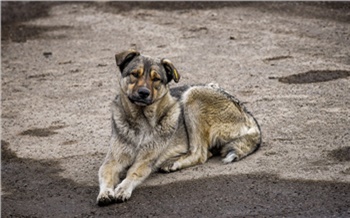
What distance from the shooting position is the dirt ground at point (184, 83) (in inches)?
302

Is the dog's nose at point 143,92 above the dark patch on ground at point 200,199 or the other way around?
above

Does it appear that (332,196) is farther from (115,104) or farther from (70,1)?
(70,1)

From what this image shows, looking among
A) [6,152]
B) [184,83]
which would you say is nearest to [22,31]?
[184,83]

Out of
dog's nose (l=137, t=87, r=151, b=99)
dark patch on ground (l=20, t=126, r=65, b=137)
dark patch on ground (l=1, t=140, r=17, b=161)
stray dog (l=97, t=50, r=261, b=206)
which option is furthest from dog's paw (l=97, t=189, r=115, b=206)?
dark patch on ground (l=20, t=126, r=65, b=137)

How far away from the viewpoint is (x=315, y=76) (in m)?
11.9

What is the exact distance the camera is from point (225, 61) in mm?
13203

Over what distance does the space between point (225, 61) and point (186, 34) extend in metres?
2.15

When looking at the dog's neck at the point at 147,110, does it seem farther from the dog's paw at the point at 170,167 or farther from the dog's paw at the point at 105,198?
the dog's paw at the point at 105,198

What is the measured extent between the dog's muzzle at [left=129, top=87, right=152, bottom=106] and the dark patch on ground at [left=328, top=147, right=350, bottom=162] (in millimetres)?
2077

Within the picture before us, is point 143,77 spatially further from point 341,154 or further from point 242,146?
point 341,154

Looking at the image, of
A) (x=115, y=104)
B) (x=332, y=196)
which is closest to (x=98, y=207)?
(x=115, y=104)

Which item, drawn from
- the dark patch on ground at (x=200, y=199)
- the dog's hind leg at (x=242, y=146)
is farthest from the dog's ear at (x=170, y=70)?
the dark patch on ground at (x=200, y=199)

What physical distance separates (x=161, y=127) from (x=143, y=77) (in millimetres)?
691

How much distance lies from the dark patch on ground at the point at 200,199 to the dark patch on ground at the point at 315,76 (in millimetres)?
3928
